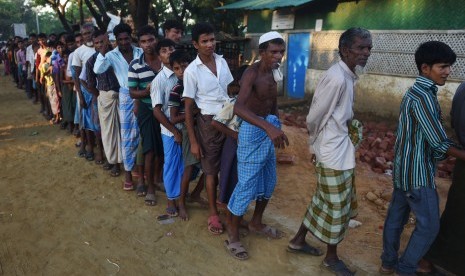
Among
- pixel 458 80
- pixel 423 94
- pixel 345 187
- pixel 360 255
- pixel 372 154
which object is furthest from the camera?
pixel 458 80

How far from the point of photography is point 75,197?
4324 millimetres

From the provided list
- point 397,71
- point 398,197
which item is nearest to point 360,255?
point 398,197

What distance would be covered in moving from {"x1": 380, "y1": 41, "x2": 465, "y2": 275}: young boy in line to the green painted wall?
6.05 m

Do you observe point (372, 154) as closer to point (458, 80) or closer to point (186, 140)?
point (458, 80)

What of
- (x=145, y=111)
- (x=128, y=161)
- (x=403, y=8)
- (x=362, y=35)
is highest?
(x=403, y=8)

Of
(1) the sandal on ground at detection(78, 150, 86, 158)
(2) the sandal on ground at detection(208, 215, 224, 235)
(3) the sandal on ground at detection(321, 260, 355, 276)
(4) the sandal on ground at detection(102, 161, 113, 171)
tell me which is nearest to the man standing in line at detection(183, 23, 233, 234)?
(2) the sandal on ground at detection(208, 215, 224, 235)

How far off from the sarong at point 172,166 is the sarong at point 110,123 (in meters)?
1.29

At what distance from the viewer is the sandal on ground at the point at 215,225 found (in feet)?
11.4

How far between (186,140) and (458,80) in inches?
248

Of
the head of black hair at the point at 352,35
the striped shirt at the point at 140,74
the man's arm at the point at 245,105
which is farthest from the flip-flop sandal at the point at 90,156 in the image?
the head of black hair at the point at 352,35

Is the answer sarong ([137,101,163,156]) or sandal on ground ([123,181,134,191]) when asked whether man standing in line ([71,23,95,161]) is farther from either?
sarong ([137,101,163,156])

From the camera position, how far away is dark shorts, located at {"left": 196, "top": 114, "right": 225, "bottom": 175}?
333 centimetres

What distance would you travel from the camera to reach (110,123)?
15.6ft

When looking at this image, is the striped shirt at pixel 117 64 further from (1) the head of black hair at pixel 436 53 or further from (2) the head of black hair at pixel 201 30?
(1) the head of black hair at pixel 436 53
